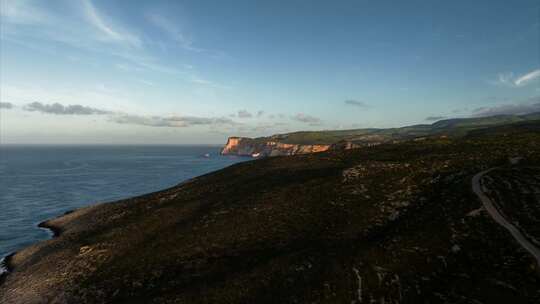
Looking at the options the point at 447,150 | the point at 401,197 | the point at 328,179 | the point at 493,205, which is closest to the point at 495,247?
the point at 493,205

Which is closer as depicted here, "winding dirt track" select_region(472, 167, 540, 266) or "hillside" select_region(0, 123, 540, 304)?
"hillside" select_region(0, 123, 540, 304)

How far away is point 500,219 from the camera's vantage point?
2916cm

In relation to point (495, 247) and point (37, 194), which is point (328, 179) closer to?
point (495, 247)

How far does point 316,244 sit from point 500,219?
62.1ft

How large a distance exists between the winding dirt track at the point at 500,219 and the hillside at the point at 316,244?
63cm

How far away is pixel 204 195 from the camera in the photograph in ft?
197

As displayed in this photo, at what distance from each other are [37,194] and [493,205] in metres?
127

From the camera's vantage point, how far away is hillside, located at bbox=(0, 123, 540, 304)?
75.0 feet

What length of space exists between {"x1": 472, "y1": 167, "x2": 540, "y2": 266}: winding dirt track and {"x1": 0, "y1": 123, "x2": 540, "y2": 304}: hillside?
63 cm

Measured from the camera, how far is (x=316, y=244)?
31.5 m

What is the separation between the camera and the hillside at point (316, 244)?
2288 centimetres

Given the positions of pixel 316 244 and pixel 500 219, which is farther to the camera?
pixel 316 244

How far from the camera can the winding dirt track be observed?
23553 mm

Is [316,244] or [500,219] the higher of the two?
[500,219]
